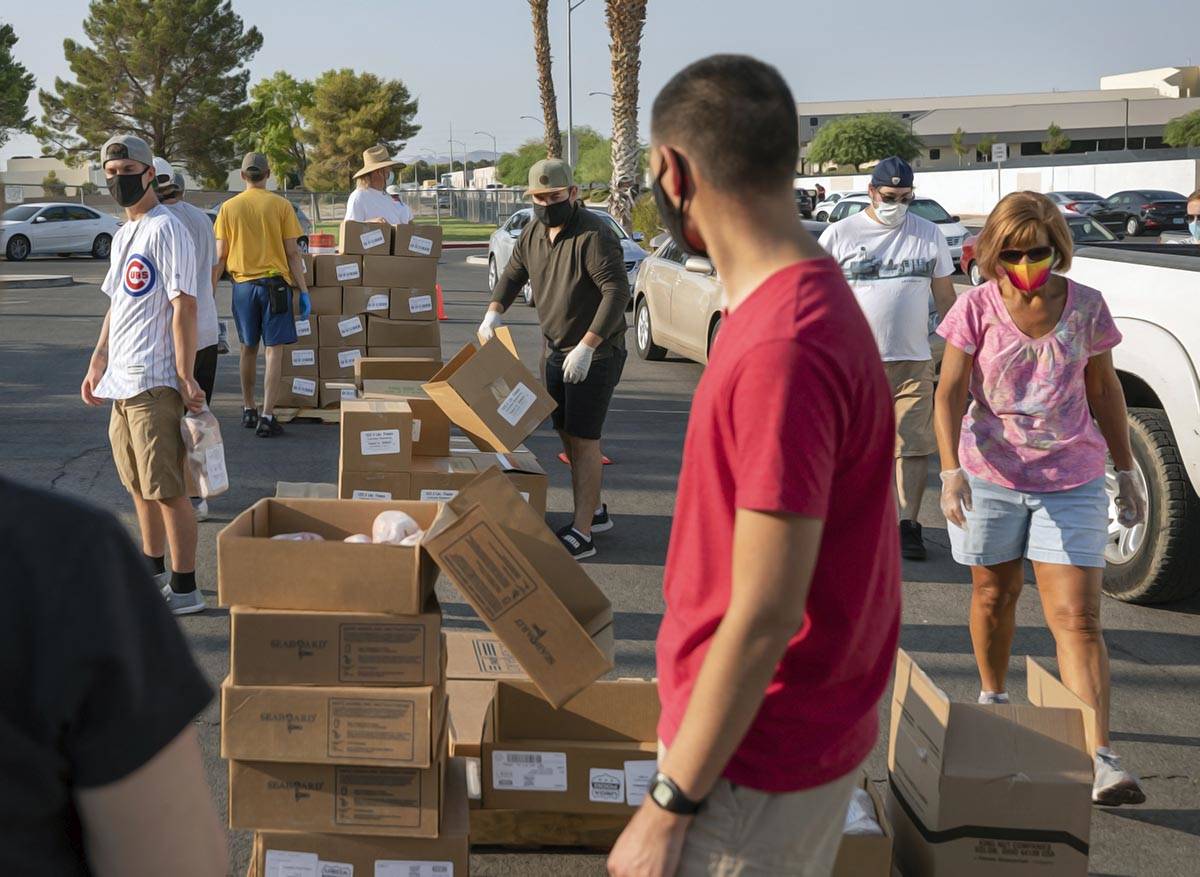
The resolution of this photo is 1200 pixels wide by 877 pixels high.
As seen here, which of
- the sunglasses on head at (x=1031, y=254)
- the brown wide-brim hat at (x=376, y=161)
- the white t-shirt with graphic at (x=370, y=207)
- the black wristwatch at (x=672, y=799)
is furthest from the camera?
the brown wide-brim hat at (x=376, y=161)

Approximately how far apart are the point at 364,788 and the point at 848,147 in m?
85.8

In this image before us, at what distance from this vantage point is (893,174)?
22.9 ft

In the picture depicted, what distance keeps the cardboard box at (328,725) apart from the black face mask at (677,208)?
1.58m

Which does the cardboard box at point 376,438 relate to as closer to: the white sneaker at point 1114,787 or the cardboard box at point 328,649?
the cardboard box at point 328,649

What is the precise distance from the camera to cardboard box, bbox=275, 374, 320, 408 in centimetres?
1066

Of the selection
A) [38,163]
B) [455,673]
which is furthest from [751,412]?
[38,163]

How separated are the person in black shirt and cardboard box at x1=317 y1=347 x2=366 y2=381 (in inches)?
379

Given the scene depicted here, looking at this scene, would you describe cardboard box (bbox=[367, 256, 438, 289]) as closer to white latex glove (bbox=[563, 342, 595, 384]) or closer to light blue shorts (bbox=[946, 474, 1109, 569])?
white latex glove (bbox=[563, 342, 595, 384])

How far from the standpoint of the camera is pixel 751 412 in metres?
1.81

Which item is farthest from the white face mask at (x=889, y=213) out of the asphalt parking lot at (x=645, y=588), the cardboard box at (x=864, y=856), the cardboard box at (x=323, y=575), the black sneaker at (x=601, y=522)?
the cardboard box at (x=323, y=575)

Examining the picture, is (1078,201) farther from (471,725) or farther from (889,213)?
(471,725)

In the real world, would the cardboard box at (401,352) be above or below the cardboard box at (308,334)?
below

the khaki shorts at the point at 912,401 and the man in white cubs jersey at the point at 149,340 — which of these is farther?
the khaki shorts at the point at 912,401

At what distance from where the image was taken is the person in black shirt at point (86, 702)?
1.17 meters
